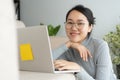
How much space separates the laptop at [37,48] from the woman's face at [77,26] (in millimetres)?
354

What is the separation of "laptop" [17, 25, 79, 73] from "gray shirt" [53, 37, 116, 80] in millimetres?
212

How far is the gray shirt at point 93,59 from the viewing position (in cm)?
145

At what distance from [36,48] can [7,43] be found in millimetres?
957

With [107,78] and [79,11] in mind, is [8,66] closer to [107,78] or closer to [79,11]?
[107,78]

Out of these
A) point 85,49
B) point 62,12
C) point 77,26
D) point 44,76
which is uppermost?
point 62,12

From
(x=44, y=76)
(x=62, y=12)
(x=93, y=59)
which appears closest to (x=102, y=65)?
(x=93, y=59)

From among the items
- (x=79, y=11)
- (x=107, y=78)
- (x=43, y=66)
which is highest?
(x=79, y=11)

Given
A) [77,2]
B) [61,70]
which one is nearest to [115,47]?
[77,2]

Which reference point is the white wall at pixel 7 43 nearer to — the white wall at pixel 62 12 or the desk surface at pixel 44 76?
the desk surface at pixel 44 76

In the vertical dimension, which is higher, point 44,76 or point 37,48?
point 37,48

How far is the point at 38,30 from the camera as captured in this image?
1.23m

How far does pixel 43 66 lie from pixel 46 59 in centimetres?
6

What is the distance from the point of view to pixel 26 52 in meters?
1.23

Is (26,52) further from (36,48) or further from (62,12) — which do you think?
(62,12)
